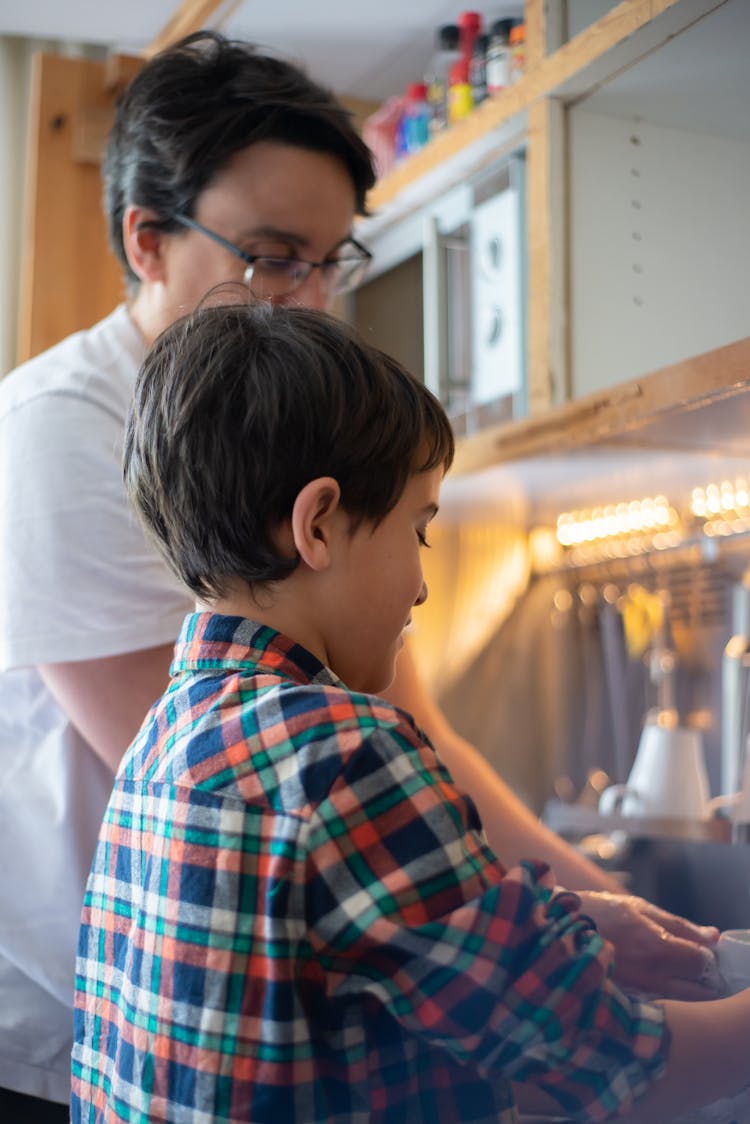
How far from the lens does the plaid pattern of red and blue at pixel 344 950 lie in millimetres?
621

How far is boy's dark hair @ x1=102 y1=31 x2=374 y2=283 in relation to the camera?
1.08m

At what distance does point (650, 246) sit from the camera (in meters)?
1.31

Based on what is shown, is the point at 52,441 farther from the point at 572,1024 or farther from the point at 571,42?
the point at 571,42

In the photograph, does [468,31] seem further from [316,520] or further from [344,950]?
[344,950]

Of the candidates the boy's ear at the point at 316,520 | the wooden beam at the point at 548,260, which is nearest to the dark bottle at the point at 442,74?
the wooden beam at the point at 548,260

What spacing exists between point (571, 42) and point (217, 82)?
1.47 feet

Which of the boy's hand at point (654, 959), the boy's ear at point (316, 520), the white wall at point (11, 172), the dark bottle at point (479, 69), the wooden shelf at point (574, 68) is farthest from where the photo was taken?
the white wall at point (11, 172)

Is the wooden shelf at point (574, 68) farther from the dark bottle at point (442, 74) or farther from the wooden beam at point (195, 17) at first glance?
the wooden beam at point (195, 17)

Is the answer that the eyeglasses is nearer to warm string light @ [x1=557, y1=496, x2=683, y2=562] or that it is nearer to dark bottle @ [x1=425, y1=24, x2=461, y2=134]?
dark bottle @ [x1=425, y1=24, x2=461, y2=134]

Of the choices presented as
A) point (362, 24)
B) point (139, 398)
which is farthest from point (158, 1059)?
point (362, 24)

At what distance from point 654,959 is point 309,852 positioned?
0.38 metres

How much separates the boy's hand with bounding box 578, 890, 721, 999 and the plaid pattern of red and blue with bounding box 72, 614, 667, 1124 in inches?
8.8

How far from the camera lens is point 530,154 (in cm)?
145

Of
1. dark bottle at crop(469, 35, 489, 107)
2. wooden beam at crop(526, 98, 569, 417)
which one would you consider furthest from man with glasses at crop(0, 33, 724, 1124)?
dark bottle at crop(469, 35, 489, 107)
